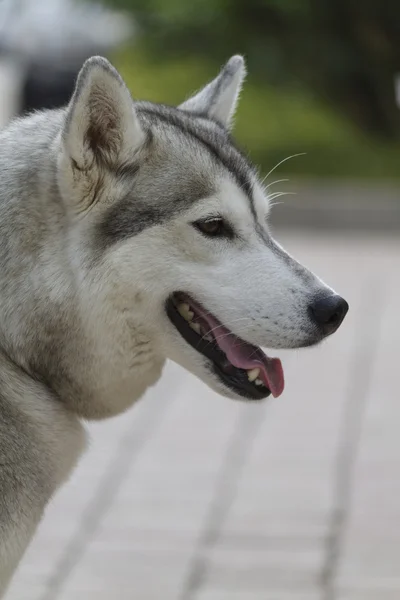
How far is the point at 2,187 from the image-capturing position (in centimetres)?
353

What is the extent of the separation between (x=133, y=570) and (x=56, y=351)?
1794 millimetres

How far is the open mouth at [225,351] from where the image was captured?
3.60 metres

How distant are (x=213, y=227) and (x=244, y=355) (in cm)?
41

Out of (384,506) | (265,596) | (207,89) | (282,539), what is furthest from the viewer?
(384,506)

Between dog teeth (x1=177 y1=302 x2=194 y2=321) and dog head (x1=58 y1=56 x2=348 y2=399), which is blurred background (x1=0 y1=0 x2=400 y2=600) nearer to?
dog head (x1=58 y1=56 x2=348 y2=399)

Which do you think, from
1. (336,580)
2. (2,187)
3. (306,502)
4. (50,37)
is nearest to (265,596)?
(336,580)

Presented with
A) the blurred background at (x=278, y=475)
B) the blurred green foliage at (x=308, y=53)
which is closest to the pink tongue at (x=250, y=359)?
the blurred background at (x=278, y=475)

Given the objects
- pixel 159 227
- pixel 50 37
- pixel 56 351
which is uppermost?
pixel 159 227

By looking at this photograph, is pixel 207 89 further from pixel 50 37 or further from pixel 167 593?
pixel 50 37

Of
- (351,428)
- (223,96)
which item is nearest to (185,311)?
(223,96)

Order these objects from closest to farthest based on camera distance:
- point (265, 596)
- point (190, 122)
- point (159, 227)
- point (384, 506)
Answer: point (159, 227), point (190, 122), point (265, 596), point (384, 506)

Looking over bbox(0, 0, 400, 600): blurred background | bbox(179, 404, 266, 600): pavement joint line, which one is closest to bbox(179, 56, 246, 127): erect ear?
bbox(0, 0, 400, 600): blurred background

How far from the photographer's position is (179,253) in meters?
3.53

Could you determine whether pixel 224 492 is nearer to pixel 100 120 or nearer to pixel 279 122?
pixel 100 120
